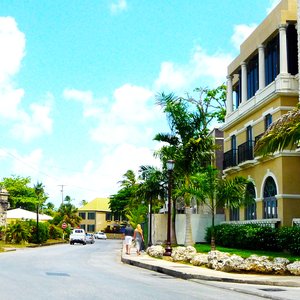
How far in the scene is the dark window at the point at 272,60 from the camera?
1244 inches

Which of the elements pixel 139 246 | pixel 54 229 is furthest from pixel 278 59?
pixel 54 229

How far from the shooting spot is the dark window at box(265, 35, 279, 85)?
31.6 meters

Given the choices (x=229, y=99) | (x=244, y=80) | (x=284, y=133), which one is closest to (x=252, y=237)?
(x=284, y=133)

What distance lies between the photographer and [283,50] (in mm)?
29547

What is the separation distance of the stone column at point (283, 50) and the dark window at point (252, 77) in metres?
5.36

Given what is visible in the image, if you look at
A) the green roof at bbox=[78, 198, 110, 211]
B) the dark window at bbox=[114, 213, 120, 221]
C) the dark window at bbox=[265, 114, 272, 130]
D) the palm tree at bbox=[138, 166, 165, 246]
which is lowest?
the dark window at bbox=[114, 213, 120, 221]

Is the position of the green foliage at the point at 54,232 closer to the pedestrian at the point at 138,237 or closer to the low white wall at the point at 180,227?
the low white wall at the point at 180,227

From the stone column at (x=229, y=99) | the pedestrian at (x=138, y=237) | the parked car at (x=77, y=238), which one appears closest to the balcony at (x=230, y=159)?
the stone column at (x=229, y=99)

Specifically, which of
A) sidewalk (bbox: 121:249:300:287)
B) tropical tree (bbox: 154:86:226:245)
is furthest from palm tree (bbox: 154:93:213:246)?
sidewalk (bbox: 121:249:300:287)

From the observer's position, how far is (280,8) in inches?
1193

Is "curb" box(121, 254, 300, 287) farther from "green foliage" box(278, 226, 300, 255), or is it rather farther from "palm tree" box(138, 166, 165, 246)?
"palm tree" box(138, 166, 165, 246)

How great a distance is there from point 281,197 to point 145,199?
11638 mm

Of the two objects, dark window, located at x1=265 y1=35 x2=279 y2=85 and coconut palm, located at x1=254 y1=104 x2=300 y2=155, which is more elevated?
dark window, located at x1=265 y1=35 x2=279 y2=85

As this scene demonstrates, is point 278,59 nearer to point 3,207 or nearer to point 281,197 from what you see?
point 281,197
